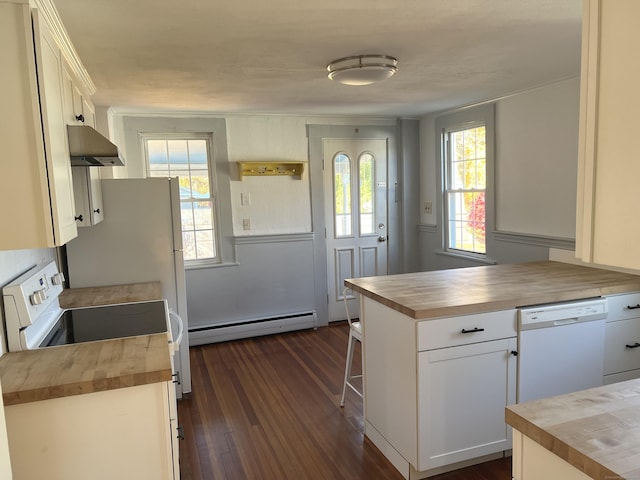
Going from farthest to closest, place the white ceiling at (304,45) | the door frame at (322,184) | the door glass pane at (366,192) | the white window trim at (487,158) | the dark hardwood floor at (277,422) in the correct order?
the door glass pane at (366,192) < the door frame at (322,184) < the white window trim at (487,158) < the dark hardwood floor at (277,422) < the white ceiling at (304,45)

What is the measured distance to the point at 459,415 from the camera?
87.4 inches

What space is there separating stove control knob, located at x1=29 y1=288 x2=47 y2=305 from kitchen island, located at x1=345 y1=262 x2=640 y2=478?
1.61m

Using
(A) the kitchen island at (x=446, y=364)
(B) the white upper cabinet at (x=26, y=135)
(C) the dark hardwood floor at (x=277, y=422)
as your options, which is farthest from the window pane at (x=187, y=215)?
(B) the white upper cabinet at (x=26, y=135)

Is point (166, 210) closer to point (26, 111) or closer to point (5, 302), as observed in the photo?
point (5, 302)

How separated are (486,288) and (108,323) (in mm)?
2004

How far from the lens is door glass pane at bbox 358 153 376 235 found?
505cm

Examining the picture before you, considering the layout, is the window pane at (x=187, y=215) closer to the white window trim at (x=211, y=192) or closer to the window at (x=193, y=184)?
the window at (x=193, y=184)

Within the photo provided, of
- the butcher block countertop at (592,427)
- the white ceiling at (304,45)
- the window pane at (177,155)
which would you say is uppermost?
the white ceiling at (304,45)

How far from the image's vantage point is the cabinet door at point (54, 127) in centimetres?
150

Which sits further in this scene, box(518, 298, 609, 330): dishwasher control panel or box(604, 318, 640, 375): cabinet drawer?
box(604, 318, 640, 375): cabinet drawer

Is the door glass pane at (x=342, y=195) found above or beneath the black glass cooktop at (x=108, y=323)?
above

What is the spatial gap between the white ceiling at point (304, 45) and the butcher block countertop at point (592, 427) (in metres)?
1.53

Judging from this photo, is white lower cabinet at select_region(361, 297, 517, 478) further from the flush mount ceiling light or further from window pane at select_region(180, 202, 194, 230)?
window pane at select_region(180, 202, 194, 230)

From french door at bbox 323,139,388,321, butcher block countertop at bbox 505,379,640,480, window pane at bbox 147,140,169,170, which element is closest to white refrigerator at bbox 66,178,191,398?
window pane at bbox 147,140,169,170
